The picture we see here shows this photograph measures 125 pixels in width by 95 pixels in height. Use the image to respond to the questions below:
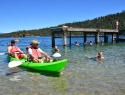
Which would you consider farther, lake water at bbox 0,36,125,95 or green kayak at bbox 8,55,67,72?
green kayak at bbox 8,55,67,72

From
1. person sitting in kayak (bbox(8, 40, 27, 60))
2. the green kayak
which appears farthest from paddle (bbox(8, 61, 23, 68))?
person sitting in kayak (bbox(8, 40, 27, 60))

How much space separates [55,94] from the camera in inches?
390

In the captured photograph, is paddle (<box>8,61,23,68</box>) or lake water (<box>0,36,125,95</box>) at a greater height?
paddle (<box>8,61,23,68</box>)

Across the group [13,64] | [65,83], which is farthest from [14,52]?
[65,83]

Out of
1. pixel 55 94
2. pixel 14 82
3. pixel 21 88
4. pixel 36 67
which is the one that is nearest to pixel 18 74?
pixel 36 67

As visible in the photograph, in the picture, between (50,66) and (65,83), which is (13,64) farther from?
(65,83)

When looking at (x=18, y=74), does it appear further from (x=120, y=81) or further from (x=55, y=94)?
(x=120, y=81)

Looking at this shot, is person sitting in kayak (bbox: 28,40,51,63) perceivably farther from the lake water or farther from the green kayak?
the lake water

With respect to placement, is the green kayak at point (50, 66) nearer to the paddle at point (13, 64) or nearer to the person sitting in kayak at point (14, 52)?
the paddle at point (13, 64)

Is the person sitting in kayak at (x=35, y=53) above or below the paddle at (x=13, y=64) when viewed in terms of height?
above

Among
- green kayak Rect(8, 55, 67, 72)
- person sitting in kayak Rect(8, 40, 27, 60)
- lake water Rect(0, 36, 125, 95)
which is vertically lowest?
lake water Rect(0, 36, 125, 95)

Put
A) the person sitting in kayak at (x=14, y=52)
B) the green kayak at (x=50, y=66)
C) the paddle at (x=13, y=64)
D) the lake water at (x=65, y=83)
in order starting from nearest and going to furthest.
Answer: the lake water at (x=65, y=83), the green kayak at (x=50, y=66), the paddle at (x=13, y=64), the person sitting in kayak at (x=14, y=52)

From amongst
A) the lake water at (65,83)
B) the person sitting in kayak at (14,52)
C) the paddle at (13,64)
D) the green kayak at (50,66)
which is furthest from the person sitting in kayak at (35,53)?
the person sitting in kayak at (14,52)

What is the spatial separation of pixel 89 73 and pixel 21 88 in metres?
4.73
